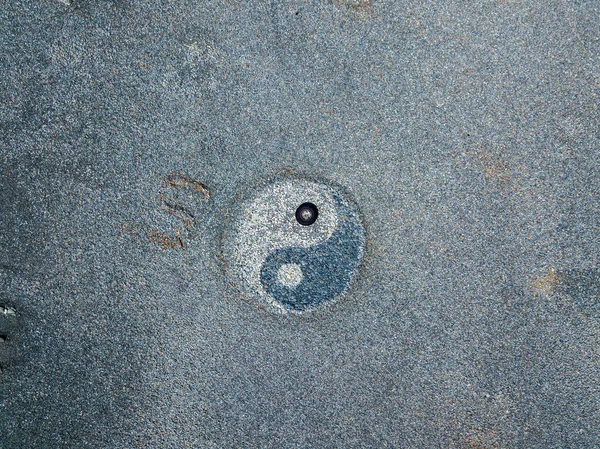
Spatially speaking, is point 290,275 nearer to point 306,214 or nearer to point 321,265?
point 321,265

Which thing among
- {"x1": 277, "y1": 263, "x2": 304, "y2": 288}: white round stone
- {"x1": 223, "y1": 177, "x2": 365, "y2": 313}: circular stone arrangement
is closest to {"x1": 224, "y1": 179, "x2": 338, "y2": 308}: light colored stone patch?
{"x1": 223, "y1": 177, "x2": 365, "y2": 313}: circular stone arrangement

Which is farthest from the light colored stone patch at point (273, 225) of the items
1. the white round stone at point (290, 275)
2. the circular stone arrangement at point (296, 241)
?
the white round stone at point (290, 275)

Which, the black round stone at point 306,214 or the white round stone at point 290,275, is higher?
the black round stone at point 306,214

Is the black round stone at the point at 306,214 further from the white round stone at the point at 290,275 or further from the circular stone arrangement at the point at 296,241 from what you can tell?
the white round stone at the point at 290,275

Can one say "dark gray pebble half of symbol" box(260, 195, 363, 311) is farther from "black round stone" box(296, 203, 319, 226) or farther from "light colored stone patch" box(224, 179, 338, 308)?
"black round stone" box(296, 203, 319, 226)

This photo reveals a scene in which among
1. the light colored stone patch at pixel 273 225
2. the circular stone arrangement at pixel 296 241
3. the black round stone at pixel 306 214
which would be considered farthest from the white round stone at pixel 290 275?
the black round stone at pixel 306 214

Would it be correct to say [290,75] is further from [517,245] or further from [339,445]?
[339,445]

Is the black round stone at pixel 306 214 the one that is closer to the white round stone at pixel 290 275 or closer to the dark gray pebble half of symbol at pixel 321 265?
the dark gray pebble half of symbol at pixel 321 265
